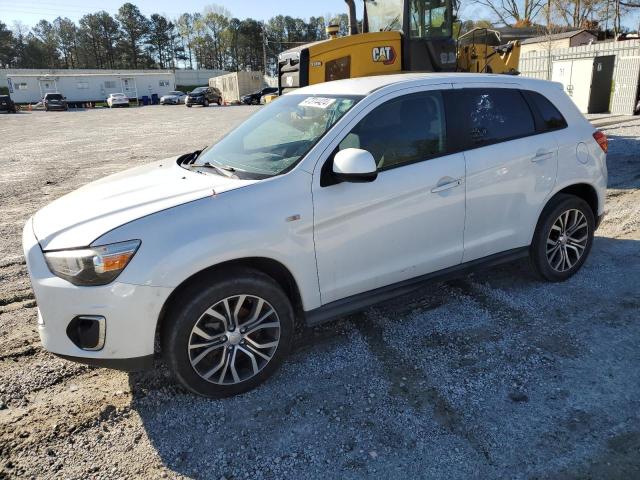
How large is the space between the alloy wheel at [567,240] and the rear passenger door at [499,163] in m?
0.29

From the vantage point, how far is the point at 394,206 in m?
3.26

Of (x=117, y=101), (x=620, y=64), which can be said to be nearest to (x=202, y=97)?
(x=117, y=101)

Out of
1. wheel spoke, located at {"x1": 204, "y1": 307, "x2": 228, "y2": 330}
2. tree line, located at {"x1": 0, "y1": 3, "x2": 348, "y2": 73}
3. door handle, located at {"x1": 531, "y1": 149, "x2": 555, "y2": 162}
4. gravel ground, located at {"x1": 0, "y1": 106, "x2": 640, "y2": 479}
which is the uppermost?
tree line, located at {"x1": 0, "y1": 3, "x2": 348, "y2": 73}

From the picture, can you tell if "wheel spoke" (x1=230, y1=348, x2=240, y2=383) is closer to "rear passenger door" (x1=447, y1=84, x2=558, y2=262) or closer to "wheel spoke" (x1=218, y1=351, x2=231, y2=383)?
"wheel spoke" (x1=218, y1=351, x2=231, y2=383)

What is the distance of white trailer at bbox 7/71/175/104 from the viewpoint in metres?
57.2

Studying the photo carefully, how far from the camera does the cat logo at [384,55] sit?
372 inches

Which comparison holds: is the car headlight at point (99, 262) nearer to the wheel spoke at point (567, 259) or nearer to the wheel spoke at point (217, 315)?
the wheel spoke at point (217, 315)

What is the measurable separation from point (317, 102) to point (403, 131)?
0.68m

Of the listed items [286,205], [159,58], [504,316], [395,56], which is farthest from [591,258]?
[159,58]

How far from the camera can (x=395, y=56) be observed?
9562 mm

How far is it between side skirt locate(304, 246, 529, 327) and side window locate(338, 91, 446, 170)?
2.83ft

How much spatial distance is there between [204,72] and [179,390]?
90520mm

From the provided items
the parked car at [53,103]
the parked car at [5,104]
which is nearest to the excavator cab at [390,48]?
the parked car at [5,104]

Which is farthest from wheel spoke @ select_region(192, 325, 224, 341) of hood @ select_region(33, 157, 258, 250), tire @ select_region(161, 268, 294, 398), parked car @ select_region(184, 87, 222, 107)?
parked car @ select_region(184, 87, 222, 107)
